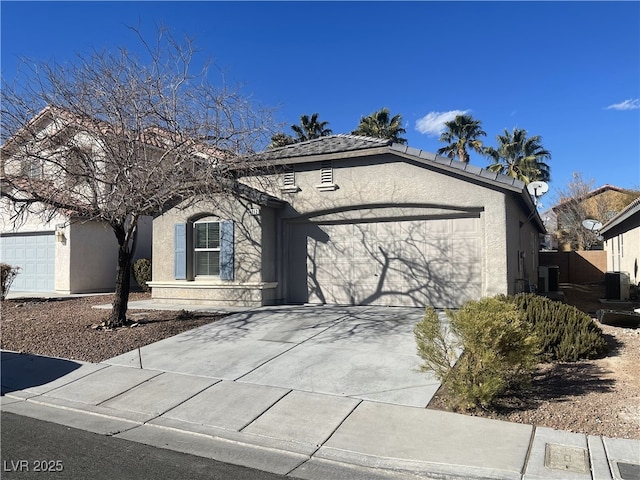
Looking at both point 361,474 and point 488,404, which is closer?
point 361,474

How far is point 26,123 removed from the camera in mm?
9484

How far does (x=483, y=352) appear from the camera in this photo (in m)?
5.43

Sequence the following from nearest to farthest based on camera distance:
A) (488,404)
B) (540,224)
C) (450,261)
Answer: (488,404) → (450,261) → (540,224)

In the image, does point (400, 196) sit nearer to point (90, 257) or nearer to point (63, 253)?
point (90, 257)

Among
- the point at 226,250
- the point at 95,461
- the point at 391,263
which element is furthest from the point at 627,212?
the point at 95,461

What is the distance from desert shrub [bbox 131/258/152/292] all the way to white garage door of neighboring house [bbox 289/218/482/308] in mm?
→ 7028

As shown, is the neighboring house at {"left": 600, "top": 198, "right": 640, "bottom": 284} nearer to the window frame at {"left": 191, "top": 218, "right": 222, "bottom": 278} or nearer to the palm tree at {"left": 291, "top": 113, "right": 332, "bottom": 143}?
the window frame at {"left": 191, "top": 218, "right": 222, "bottom": 278}

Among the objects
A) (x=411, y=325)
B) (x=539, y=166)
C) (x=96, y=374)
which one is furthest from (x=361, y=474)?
(x=539, y=166)

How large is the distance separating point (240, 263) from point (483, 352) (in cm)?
817

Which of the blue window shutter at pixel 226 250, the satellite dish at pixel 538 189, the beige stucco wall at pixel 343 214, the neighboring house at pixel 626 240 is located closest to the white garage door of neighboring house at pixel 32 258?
the beige stucco wall at pixel 343 214

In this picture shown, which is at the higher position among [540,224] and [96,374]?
[540,224]

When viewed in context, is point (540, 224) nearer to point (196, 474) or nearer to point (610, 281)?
point (610, 281)

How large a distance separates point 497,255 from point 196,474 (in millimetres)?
8545

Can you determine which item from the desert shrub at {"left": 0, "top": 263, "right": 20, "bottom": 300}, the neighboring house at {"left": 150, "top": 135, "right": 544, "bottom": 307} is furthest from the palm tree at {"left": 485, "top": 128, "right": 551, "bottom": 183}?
the desert shrub at {"left": 0, "top": 263, "right": 20, "bottom": 300}
